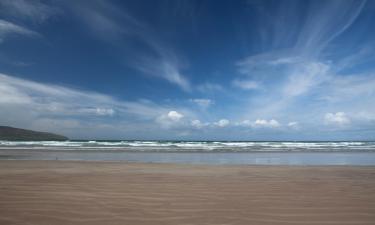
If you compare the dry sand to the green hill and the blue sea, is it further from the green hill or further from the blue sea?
the green hill

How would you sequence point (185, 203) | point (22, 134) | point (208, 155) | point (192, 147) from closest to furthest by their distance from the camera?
point (185, 203)
point (208, 155)
point (192, 147)
point (22, 134)

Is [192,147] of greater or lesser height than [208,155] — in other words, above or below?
above

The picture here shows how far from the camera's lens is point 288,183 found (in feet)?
25.0

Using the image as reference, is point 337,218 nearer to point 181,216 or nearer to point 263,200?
point 263,200

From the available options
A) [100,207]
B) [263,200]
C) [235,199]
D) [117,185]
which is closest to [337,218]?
[263,200]

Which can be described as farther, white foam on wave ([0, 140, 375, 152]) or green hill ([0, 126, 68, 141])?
green hill ([0, 126, 68, 141])

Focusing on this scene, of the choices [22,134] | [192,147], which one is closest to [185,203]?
[192,147]

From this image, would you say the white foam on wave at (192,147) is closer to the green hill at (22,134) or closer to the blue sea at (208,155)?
the blue sea at (208,155)

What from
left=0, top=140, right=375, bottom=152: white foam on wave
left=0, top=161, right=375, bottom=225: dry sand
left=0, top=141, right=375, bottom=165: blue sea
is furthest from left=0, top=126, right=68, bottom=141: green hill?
left=0, top=161, right=375, bottom=225: dry sand

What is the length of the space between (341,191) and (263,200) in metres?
2.39

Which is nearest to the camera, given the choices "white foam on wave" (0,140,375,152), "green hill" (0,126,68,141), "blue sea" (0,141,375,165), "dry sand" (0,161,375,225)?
"dry sand" (0,161,375,225)

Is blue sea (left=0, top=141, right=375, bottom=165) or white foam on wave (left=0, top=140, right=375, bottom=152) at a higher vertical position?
white foam on wave (left=0, top=140, right=375, bottom=152)

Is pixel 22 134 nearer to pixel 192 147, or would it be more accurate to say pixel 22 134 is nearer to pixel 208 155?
pixel 192 147

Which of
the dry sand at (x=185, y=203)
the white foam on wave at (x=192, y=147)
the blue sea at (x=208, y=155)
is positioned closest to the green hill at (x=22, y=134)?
the white foam on wave at (x=192, y=147)
